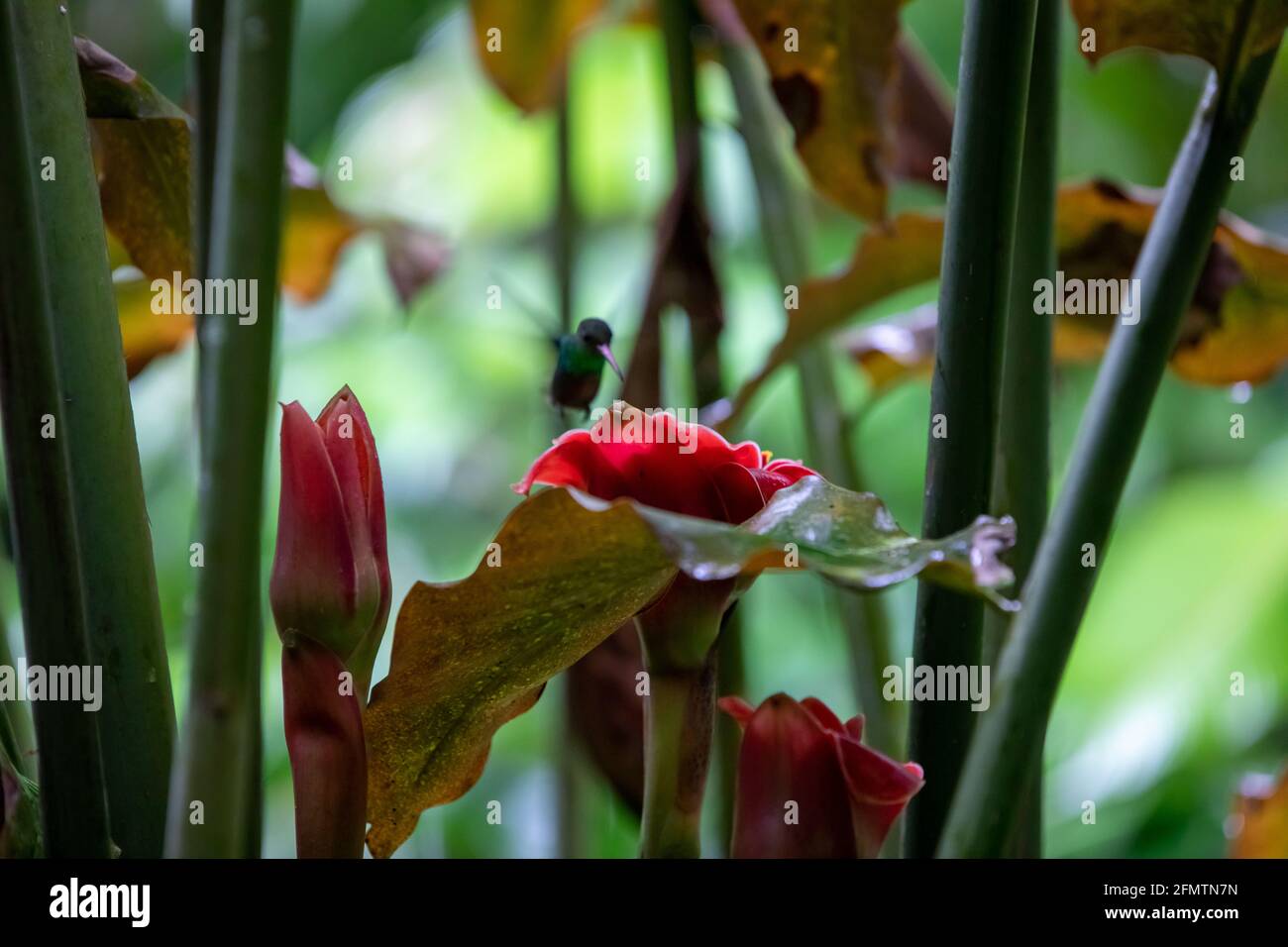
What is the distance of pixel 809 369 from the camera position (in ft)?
2.09

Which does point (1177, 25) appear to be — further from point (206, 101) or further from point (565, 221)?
point (565, 221)

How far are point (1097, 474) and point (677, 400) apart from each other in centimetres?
76

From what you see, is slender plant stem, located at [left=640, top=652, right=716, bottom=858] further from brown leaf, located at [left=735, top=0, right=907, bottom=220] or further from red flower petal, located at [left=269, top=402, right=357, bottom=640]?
brown leaf, located at [left=735, top=0, right=907, bottom=220]

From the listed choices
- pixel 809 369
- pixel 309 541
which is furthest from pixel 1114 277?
pixel 309 541

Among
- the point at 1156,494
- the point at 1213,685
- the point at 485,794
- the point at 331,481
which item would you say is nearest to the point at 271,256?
the point at 331,481

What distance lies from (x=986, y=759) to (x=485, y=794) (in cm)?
147

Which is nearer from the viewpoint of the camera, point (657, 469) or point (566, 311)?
point (657, 469)

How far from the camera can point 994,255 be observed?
281 mm

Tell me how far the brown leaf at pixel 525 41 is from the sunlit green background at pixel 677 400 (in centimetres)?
23

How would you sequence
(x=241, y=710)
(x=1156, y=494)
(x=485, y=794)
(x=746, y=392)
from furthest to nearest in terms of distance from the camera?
1. (x=1156, y=494)
2. (x=485, y=794)
3. (x=746, y=392)
4. (x=241, y=710)

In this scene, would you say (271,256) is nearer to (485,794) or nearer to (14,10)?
(14,10)

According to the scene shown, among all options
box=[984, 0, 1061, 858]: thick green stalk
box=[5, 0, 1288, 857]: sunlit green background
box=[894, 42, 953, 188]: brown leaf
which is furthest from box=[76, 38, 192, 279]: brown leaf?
box=[5, 0, 1288, 857]: sunlit green background

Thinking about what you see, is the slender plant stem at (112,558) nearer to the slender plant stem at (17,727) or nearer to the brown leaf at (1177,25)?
the slender plant stem at (17,727)

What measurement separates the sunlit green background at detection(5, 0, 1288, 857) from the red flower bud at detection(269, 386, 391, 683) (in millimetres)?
772
